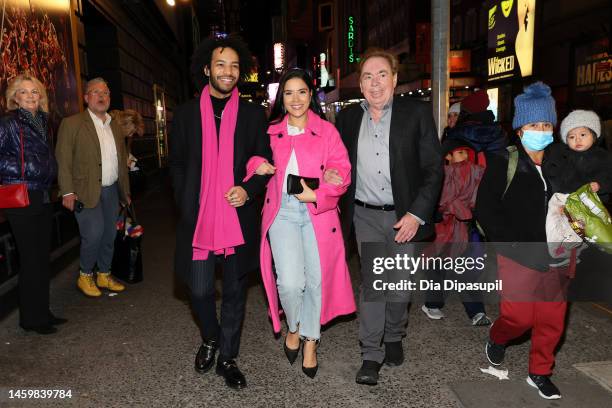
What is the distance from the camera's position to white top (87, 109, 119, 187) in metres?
5.46

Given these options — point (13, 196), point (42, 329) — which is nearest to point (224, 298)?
point (13, 196)

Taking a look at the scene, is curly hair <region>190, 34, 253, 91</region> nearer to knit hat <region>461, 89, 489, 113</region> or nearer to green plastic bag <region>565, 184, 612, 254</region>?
knit hat <region>461, 89, 489, 113</region>

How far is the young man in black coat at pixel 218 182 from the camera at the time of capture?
11.0 feet

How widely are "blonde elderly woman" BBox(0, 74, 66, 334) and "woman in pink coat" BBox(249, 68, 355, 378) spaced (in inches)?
82.9

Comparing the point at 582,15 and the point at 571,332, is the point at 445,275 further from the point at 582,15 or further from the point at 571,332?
the point at 582,15

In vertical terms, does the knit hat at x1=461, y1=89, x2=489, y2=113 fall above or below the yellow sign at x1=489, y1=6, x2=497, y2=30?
below

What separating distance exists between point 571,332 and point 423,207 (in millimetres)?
2015

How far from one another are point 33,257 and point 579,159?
4377 mm

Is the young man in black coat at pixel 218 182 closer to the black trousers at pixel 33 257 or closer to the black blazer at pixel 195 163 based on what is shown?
the black blazer at pixel 195 163

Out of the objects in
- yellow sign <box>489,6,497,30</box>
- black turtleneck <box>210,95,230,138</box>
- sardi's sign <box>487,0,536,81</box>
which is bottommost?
black turtleneck <box>210,95,230,138</box>

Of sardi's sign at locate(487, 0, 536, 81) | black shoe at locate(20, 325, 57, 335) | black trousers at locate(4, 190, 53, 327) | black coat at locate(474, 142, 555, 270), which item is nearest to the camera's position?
black coat at locate(474, 142, 555, 270)

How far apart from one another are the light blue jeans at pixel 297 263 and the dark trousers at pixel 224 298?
0.30 meters

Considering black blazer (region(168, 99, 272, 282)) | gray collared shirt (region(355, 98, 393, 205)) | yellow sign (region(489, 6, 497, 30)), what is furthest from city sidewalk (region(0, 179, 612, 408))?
yellow sign (region(489, 6, 497, 30))

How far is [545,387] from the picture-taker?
326cm
